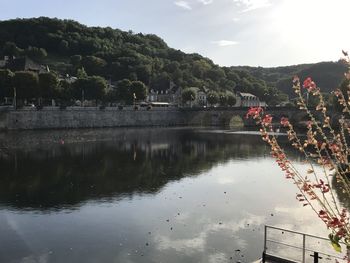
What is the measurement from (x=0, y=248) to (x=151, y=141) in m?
65.0

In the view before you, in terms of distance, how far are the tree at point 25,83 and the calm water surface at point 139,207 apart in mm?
54415

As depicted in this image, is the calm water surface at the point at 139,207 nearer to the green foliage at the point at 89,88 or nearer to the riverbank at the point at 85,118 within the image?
the riverbank at the point at 85,118

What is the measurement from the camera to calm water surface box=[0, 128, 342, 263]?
25422 millimetres

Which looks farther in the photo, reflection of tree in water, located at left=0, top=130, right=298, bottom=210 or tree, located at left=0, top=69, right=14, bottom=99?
tree, located at left=0, top=69, right=14, bottom=99

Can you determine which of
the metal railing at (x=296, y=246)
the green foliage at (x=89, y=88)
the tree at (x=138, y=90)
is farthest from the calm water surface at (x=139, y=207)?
the tree at (x=138, y=90)

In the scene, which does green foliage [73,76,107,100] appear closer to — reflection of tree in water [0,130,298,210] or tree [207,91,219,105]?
reflection of tree in water [0,130,298,210]

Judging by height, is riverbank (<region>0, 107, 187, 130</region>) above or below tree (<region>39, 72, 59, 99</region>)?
below

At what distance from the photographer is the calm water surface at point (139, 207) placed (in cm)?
2542

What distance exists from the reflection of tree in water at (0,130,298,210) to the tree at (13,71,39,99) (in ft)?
140

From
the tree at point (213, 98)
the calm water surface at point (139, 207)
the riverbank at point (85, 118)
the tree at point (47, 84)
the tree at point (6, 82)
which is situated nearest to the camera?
the calm water surface at point (139, 207)

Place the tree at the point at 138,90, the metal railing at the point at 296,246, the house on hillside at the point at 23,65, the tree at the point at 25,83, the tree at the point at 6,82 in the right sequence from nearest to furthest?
the metal railing at the point at 296,246 → the tree at the point at 6,82 → the tree at the point at 25,83 → the house on hillside at the point at 23,65 → the tree at the point at 138,90

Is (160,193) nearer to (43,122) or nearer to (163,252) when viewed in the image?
(163,252)

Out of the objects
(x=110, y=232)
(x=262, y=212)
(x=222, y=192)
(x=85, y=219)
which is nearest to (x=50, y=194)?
(x=85, y=219)

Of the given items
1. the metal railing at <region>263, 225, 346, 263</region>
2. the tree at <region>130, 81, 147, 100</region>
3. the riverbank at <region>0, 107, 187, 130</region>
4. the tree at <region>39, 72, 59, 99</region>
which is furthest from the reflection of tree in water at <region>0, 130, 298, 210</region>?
the tree at <region>130, 81, 147, 100</region>
